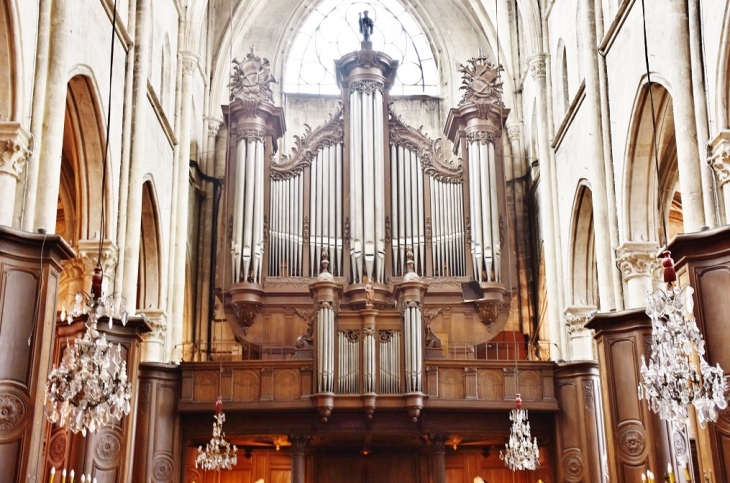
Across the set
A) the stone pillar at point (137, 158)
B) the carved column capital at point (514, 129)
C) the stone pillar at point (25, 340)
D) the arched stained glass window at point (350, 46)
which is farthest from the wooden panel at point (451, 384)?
the arched stained glass window at point (350, 46)

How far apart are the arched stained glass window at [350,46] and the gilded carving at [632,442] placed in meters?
16.2

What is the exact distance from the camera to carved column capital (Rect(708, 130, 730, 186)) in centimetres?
1278

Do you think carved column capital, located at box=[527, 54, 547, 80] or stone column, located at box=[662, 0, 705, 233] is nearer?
stone column, located at box=[662, 0, 705, 233]

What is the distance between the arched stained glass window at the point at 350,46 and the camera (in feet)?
101

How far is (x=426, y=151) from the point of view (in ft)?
83.0

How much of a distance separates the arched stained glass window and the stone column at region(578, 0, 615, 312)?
11.0 m

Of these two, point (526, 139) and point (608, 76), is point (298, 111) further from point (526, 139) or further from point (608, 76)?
point (608, 76)

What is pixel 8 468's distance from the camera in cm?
1130

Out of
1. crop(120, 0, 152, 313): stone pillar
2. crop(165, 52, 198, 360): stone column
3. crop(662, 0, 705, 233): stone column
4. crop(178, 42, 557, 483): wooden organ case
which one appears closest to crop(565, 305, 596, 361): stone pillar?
crop(178, 42, 557, 483): wooden organ case

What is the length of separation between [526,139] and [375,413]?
1024 cm

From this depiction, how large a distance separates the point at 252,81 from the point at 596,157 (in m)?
9.77

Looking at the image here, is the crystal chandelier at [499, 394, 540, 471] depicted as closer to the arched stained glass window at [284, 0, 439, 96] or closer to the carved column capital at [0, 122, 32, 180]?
the carved column capital at [0, 122, 32, 180]

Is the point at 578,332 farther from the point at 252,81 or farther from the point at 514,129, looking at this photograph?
the point at 252,81

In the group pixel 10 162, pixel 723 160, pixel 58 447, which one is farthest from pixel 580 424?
pixel 10 162
